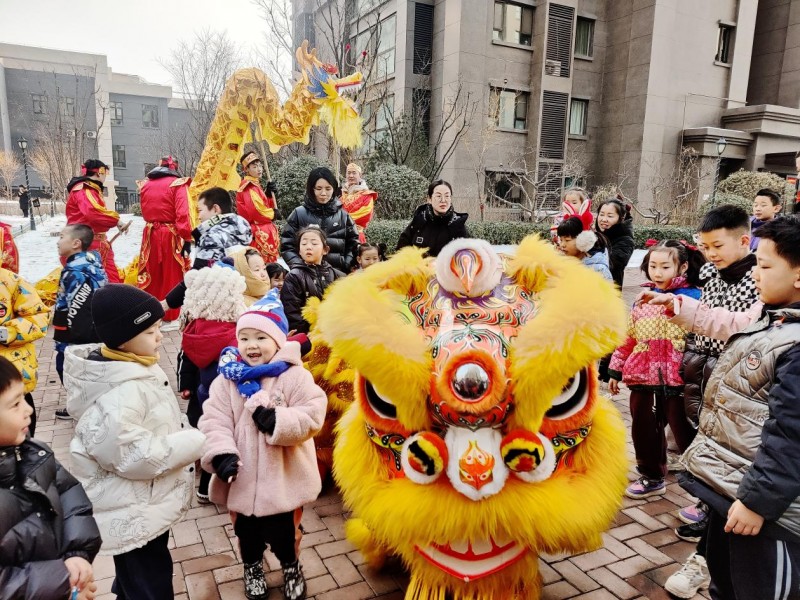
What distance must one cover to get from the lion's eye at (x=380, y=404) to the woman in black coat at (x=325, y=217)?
8.56 feet

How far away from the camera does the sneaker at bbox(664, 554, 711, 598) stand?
8.61 feet

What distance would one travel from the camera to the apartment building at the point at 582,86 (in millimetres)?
18297

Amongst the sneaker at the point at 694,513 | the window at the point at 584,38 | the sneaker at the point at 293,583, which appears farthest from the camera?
the window at the point at 584,38

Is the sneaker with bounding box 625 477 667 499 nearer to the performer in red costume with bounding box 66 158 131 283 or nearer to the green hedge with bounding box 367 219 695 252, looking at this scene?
the performer in red costume with bounding box 66 158 131 283

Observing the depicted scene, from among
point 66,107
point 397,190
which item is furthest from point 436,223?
point 66,107

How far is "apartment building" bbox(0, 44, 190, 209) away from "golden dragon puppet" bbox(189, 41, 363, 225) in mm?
21973

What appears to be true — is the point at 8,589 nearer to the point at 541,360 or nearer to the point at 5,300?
the point at 541,360

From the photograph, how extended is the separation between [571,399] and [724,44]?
24839 mm

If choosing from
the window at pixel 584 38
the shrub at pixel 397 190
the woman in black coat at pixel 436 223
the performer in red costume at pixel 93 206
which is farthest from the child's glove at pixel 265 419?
the window at pixel 584 38

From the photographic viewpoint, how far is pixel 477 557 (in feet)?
6.76

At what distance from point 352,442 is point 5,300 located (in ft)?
8.09

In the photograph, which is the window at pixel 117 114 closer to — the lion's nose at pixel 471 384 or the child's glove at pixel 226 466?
the child's glove at pixel 226 466

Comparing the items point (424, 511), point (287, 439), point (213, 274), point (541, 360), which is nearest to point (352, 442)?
point (287, 439)

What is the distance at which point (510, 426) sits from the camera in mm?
1997
